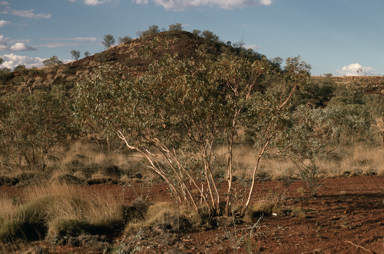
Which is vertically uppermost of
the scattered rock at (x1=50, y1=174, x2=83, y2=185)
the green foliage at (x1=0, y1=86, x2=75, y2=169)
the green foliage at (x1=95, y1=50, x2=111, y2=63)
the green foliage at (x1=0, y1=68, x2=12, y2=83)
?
the green foliage at (x1=95, y1=50, x2=111, y2=63)

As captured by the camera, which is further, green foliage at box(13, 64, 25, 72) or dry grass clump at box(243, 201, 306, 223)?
green foliage at box(13, 64, 25, 72)

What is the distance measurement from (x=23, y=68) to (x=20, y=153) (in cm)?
4615

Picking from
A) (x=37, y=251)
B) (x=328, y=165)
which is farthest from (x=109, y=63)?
(x=37, y=251)

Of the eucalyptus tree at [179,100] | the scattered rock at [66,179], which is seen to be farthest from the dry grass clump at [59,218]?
the scattered rock at [66,179]

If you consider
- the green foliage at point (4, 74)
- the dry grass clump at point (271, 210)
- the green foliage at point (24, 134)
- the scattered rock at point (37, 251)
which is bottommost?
the dry grass clump at point (271, 210)

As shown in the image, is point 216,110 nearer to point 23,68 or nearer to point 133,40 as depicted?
point 23,68

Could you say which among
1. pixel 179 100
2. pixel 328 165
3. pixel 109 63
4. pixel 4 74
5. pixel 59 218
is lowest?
pixel 328 165

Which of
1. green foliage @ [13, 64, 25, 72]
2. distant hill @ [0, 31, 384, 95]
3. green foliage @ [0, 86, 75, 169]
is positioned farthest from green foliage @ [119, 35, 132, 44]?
green foliage @ [0, 86, 75, 169]

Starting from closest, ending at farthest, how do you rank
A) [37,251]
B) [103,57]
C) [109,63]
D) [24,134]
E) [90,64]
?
1. [37,251]
2. [24,134]
3. [109,63]
4. [103,57]
5. [90,64]

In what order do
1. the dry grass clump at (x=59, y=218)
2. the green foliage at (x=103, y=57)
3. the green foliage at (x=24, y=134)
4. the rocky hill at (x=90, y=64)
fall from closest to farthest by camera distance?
the dry grass clump at (x=59, y=218) < the green foliage at (x=24, y=134) < the rocky hill at (x=90, y=64) < the green foliage at (x=103, y=57)

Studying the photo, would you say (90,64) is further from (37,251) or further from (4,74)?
(37,251)

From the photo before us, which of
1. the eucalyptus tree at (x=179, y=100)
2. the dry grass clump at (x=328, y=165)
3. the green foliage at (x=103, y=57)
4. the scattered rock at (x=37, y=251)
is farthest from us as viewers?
the green foliage at (x=103, y=57)

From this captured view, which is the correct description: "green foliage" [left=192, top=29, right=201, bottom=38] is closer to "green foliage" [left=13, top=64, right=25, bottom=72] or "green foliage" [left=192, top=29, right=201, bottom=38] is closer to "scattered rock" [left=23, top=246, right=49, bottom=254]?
"green foliage" [left=13, top=64, right=25, bottom=72]

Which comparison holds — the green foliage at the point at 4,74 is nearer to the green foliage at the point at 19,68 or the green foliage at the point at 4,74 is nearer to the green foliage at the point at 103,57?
the green foliage at the point at 19,68
